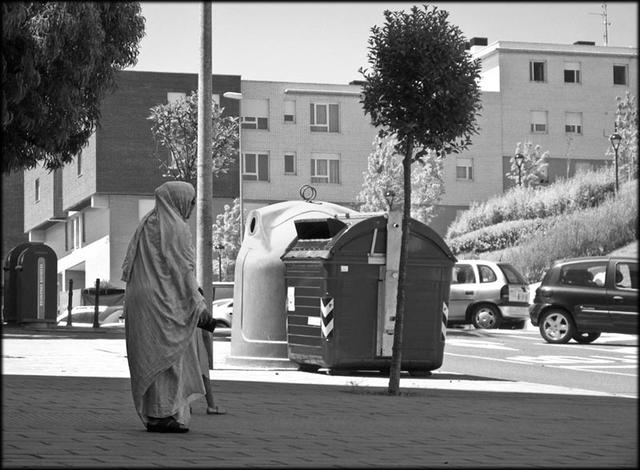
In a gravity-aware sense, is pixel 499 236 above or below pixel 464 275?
above

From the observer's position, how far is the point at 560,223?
42.5 meters

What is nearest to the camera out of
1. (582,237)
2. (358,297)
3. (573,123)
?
(358,297)

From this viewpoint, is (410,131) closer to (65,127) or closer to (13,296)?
(65,127)

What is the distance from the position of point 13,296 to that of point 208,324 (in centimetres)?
2342

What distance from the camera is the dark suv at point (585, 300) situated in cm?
2372

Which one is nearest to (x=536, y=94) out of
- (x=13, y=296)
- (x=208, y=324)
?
(x=13, y=296)

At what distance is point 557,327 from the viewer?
25.1 m

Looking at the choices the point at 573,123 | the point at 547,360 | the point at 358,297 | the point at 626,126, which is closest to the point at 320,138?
the point at 573,123

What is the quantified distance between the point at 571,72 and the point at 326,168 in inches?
585

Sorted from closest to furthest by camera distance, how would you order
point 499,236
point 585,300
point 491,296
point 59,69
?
point 59,69 < point 585,300 < point 491,296 < point 499,236

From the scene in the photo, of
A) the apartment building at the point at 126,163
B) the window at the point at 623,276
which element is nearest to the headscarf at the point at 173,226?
the window at the point at 623,276

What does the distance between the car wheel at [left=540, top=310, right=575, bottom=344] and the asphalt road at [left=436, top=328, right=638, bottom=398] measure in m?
0.19

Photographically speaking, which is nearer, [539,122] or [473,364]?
[473,364]

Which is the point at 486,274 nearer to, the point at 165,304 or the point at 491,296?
the point at 491,296
